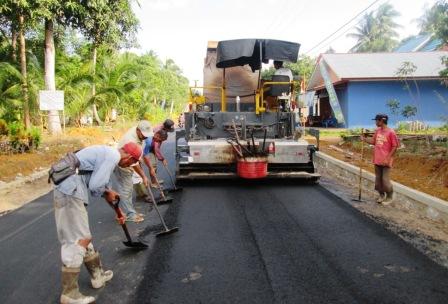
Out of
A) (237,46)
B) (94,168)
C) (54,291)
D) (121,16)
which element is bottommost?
(54,291)

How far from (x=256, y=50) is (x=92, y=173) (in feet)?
23.1

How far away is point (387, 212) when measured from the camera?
7.10 meters

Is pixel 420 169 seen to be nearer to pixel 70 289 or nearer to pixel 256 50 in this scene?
pixel 256 50

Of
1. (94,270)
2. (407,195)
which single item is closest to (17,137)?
(94,270)

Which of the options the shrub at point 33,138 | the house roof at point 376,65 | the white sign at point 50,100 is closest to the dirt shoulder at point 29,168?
the shrub at point 33,138

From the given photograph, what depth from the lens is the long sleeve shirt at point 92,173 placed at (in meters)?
3.83

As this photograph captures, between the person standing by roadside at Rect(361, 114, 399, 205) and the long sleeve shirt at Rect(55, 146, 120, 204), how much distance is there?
510 centimetres

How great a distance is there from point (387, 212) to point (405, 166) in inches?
159

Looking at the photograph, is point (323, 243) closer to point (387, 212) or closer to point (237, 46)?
point (387, 212)

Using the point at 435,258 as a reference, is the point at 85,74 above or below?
above

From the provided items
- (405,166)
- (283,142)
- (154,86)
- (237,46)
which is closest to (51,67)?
(237,46)

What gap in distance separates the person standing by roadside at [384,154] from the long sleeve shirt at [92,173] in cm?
510

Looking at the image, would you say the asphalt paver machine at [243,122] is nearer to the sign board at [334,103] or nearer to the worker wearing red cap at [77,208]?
the worker wearing red cap at [77,208]

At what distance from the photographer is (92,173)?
13.0 feet
